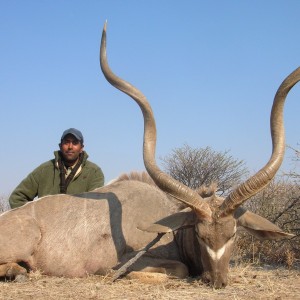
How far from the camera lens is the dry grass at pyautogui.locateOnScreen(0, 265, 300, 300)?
3842 mm

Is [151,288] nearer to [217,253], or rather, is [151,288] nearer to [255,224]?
[217,253]

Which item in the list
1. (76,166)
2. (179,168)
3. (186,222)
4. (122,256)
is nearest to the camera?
(186,222)

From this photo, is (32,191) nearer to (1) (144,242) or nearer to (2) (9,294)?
(1) (144,242)

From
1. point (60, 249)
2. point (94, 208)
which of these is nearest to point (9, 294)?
point (60, 249)

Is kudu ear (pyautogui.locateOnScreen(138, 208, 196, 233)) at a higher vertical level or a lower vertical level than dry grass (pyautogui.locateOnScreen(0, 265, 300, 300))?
higher

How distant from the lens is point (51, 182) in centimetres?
612

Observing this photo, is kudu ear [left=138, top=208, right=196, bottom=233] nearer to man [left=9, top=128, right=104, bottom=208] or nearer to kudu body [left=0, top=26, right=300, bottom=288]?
kudu body [left=0, top=26, right=300, bottom=288]

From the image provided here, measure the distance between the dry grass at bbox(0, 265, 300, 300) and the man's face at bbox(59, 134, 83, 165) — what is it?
173cm

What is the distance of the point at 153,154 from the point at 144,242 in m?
0.83

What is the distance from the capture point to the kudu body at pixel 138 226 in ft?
13.9

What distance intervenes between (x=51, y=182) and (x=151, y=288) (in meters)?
2.35

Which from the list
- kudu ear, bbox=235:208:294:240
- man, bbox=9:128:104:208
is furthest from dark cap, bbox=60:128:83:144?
kudu ear, bbox=235:208:294:240

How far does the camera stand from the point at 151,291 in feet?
13.3

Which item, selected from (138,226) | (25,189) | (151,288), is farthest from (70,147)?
(151,288)
